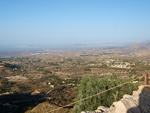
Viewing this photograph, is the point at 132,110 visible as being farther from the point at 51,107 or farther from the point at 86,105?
the point at 51,107

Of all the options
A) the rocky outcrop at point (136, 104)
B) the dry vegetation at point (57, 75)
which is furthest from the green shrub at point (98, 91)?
the rocky outcrop at point (136, 104)

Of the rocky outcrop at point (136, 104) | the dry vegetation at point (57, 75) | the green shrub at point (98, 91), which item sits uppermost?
the rocky outcrop at point (136, 104)

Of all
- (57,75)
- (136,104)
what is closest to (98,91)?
(136,104)

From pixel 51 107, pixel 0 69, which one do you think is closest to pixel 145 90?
pixel 51 107

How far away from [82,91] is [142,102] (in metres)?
5.70

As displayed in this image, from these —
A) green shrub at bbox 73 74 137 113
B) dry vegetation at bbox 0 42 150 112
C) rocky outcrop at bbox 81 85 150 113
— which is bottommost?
dry vegetation at bbox 0 42 150 112

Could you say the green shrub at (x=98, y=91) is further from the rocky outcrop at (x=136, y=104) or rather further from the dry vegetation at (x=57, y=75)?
the rocky outcrop at (x=136, y=104)

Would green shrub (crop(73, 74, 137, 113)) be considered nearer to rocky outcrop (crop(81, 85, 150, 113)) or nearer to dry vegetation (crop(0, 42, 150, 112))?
dry vegetation (crop(0, 42, 150, 112))

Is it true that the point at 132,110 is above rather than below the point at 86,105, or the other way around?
above

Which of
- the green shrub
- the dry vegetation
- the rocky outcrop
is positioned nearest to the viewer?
the rocky outcrop

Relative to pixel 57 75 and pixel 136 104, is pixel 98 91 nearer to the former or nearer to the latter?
pixel 136 104

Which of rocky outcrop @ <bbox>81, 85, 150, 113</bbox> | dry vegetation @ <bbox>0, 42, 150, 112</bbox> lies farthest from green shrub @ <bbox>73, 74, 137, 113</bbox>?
rocky outcrop @ <bbox>81, 85, 150, 113</bbox>

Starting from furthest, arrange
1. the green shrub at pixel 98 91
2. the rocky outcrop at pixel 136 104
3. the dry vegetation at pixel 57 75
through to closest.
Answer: the dry vegetation at pixel 57 75 → the green shrub at pixel 98 91 → the rocky outcrop at pixel 136 104

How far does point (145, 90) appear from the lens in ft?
22.7
